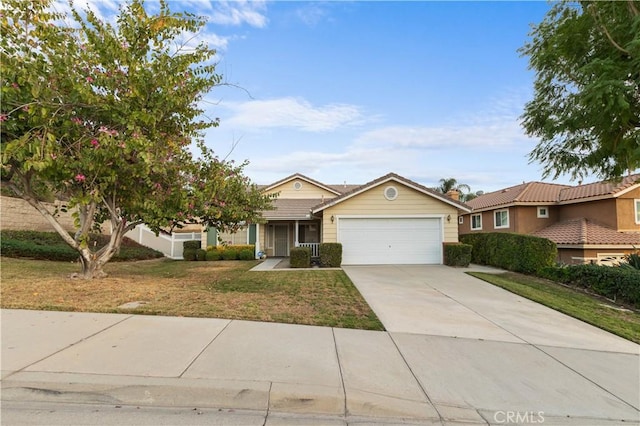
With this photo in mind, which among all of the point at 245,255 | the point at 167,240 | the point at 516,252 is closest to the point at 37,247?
the point at 167,240

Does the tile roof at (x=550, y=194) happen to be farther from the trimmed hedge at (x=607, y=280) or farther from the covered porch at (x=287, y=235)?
the covered porch at (x=287, y=235)

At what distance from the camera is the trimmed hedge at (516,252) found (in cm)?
1234

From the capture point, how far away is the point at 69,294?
6891 millimetres

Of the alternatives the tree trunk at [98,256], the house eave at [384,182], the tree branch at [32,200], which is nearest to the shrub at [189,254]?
the house eave at [384,182]

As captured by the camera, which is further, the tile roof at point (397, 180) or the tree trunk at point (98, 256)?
the tile roof at point (397, 180)

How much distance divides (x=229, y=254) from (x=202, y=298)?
38.4ft

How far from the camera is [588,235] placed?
15609 millimetres

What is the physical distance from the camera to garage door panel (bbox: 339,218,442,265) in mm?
15250

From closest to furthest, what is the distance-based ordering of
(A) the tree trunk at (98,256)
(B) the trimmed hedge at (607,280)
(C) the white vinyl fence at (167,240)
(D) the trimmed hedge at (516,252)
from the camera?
(B) the trimmed hedge at (607,280)
(A) the tree trunk at (98,256)
(D) the trimmed hedge at (516,252)
(C) the white vinyl fence at (167,240)

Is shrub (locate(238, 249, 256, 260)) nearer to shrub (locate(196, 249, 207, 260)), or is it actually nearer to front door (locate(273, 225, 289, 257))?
shrub (locate(196, 249, 207, 260))

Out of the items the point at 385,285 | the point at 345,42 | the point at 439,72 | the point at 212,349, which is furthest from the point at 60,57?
the point at 439,72

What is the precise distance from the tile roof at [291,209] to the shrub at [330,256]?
14.1 ft

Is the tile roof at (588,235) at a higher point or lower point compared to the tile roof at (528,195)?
lower

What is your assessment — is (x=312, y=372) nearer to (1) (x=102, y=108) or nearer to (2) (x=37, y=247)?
(1) (x=102, y=108)
